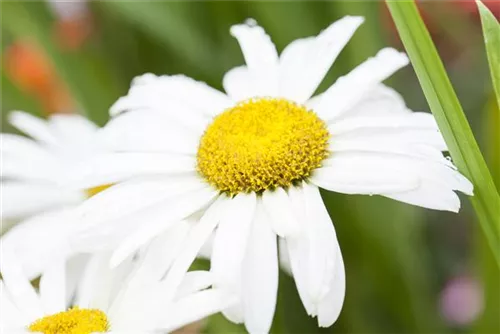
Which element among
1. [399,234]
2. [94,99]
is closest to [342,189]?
[399,234]

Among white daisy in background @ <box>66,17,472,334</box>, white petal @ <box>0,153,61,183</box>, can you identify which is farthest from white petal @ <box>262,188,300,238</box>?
white petal @ <box>0,153,61,183</box>

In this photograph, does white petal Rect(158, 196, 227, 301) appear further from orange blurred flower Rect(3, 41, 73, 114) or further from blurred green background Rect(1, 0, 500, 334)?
orange blurred flower Rect(3, 41, 73, 114)

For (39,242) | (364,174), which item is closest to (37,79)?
(39,242)

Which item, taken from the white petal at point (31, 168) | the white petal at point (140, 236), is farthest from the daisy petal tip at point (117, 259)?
the white petal at point (31, 168)

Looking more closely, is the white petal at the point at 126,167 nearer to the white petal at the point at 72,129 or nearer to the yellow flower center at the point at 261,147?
the yellow flower center at the point at 261,147

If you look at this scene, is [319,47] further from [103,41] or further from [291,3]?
[103,41]

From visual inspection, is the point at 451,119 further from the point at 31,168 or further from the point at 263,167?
the point at 31,168

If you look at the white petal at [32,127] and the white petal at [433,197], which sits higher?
the white petal at [32,127]

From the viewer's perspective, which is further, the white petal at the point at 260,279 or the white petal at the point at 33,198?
the white petal at the point at 33,198
